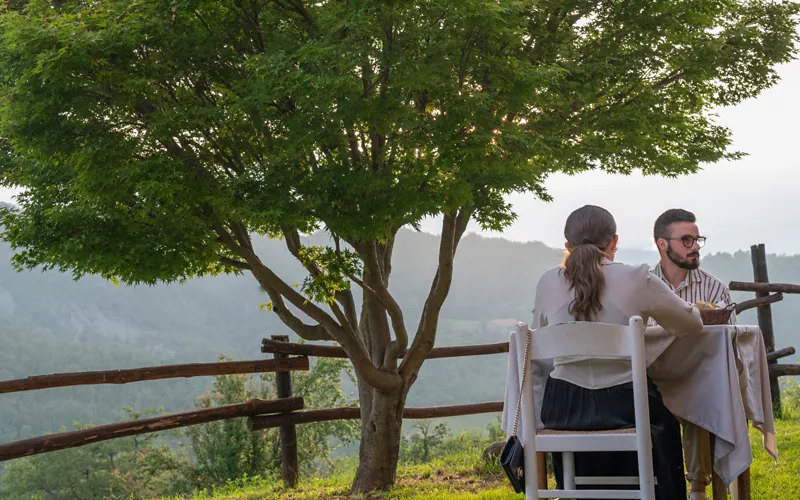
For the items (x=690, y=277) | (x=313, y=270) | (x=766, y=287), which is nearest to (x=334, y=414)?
(x=313, y=270)

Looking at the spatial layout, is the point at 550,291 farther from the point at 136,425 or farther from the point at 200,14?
the point at 136,425

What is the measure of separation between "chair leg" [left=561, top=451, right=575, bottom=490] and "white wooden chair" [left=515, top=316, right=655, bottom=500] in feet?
0.14

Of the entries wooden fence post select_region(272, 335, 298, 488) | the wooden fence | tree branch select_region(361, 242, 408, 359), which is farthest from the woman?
the wooden fence

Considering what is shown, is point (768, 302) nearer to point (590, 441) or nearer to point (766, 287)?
point (766, 287)

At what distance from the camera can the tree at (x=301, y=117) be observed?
16.9 feet

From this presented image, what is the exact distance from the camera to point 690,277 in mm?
3986

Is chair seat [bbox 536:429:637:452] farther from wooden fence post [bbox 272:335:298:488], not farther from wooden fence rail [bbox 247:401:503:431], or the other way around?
wooden fence post [bbox 272:335:298:488]

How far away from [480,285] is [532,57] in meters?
89.7

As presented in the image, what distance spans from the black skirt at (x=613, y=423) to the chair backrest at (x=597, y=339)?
20 cm

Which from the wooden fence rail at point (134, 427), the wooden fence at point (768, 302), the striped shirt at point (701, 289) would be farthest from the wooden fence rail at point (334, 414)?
the striped shirt at point (701, 289)

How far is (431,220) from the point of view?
18.7ft

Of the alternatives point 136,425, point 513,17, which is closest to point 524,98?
point 513,17

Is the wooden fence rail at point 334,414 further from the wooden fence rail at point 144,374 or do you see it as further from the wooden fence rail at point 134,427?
the wooden fence rail at point 144,374

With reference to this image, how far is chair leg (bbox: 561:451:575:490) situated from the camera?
117 inches
